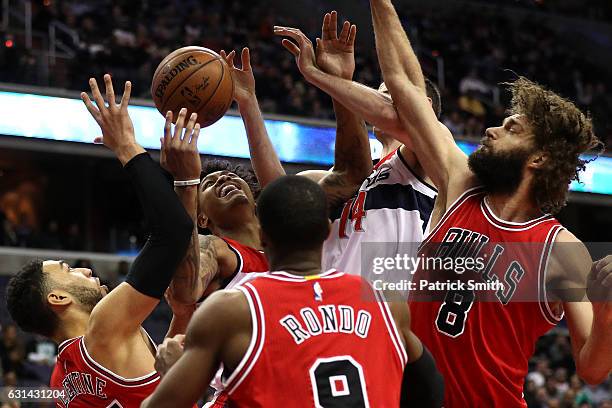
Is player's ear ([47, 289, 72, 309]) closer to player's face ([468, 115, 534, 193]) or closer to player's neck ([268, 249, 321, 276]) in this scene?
player's neck ([268, 249, 321, 276])

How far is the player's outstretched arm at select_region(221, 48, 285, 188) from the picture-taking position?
494 cm

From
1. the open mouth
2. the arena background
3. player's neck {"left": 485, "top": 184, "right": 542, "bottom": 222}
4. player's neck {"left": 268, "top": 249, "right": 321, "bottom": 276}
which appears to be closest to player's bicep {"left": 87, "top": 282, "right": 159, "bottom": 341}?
player's neck {"left": 268, "top": 249, "right": 321, "bottom": 276}

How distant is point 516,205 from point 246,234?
5.06 ft

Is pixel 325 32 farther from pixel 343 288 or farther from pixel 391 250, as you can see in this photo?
pixel 343 288

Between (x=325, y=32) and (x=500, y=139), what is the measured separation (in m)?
1.11

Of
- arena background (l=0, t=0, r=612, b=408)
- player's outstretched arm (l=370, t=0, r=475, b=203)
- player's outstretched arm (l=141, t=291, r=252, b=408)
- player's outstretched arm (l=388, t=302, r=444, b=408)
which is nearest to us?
player's outstretched arm (l=141, t=291, r=252, b=408)

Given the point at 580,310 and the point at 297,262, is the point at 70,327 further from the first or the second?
the point at 580,310

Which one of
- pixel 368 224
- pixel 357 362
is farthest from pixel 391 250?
pixel 357 362

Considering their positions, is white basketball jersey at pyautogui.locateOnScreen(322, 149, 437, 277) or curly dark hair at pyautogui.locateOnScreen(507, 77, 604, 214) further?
white basketball jersey at pyautogui.locateOnScreen(322, 149, 437, 277)

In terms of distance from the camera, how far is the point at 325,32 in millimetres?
4504

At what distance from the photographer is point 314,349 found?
8.68 feet

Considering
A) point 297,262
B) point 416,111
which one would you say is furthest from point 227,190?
point 297,262

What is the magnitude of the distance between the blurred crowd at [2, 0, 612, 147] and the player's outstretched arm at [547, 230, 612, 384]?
36.4 ft

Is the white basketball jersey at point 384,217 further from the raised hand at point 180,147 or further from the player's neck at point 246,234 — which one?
the raised hand at point 180,147
